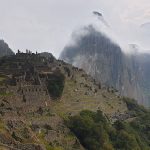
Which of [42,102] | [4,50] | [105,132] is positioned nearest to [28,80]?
[42,102]

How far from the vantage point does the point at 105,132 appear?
197ft

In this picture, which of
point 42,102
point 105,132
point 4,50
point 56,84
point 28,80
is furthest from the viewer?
point 4,50

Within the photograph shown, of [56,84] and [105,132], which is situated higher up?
→ [56,84]

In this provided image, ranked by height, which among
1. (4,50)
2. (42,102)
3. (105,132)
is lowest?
(105,132)

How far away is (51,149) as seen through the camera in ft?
144

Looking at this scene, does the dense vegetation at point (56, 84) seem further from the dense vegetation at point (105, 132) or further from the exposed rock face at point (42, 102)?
the dense vegetation at point (105, 132)

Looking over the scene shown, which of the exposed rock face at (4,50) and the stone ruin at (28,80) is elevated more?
the exposed rock face at (4,50)

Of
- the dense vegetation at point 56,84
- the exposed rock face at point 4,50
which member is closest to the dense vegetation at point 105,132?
the dense vegetation at point 56,84

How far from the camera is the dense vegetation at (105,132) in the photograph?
178 feet

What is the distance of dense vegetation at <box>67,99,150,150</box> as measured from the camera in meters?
54.4

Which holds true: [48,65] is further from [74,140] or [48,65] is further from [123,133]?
[74,140]

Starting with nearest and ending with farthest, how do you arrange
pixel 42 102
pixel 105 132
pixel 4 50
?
pixel 42 102 < pixel 105 132 < pixel 4 50

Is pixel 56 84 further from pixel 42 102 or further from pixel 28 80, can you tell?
pixel 42 102

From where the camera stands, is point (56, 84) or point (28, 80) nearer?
point (28, 80)
